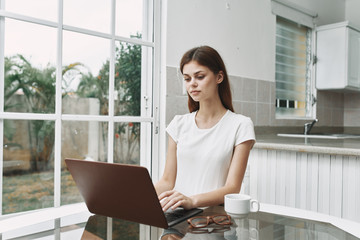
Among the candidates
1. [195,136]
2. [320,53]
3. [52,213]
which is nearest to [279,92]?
[320,53]

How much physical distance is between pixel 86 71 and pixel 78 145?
1.45ft

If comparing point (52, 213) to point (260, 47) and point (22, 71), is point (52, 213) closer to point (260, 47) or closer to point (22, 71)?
point (22, 71)

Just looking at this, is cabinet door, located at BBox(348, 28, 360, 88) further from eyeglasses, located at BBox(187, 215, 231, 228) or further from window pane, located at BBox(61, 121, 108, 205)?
eyeglasses, located at BBox(187, 215, 231, 228)

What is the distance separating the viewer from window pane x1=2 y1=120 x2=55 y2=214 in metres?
1.77

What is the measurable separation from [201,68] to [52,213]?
85 centimetres

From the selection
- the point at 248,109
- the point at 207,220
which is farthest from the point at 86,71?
the point at 248,109

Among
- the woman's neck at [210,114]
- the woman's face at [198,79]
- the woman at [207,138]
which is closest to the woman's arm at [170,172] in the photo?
the woman at [207,138]

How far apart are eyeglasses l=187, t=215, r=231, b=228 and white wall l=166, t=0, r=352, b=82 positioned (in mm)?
1551

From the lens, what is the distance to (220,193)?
136 cm

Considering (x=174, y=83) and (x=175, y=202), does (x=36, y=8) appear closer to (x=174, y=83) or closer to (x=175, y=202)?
(x=174, y=83)

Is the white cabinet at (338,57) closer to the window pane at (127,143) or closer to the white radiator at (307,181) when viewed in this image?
the white radiator at (307,181)

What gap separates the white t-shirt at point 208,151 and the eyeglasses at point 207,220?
564 millimetres

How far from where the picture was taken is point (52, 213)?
1177 mm

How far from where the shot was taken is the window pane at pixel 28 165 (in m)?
1.77
